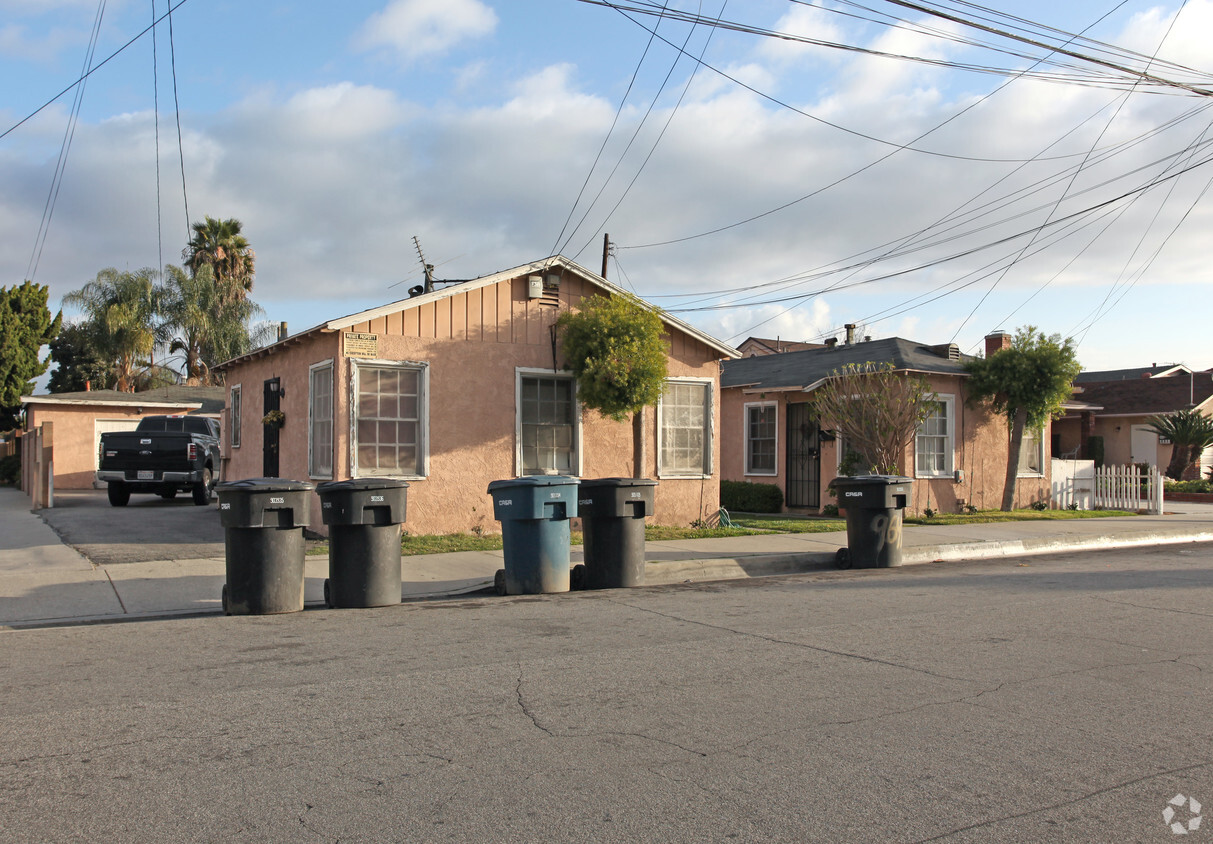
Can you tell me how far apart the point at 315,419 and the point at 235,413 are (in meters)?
5.28

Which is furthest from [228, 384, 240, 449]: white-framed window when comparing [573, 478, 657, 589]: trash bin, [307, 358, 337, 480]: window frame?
[573, 478, 657, 589]: trash bin

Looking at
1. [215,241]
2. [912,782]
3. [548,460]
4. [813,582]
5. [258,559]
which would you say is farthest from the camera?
[215,241]

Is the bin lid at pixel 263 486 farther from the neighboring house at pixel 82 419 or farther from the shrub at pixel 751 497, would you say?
the neighboring house at pixel 82 419

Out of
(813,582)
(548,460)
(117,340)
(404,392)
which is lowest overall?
(813,582)

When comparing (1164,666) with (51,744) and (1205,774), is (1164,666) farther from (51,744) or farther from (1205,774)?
(51,744)

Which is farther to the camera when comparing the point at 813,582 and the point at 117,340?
the point at 117,340

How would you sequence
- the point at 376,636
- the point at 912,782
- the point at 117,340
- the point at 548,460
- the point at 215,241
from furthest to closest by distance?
1. the point at 215,241
2. the point at 117,340
3. the point at 548,460
4. the point at 376,636
5. the point at 912,782

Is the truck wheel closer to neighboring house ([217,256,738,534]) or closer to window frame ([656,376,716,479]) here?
neighboring house ([217,256,738,534])

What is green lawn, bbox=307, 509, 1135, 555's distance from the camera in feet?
44.6

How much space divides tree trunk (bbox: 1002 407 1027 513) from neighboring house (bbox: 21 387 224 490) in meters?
21.1

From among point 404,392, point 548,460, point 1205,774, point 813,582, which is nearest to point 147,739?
point 1205,774

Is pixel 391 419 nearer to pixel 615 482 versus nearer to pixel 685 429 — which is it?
pixel 615 482

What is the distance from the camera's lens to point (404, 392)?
562 inches

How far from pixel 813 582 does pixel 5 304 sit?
120 ft
